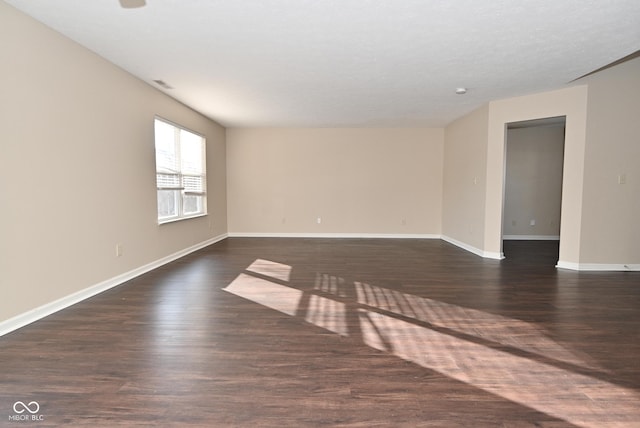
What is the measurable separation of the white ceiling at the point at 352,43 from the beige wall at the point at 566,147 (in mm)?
276

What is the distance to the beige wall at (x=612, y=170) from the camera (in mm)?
4219

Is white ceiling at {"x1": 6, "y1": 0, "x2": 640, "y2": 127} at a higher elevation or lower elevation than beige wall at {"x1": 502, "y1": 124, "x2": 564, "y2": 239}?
higher

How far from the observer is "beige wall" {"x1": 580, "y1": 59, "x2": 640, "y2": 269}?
4.22 metres

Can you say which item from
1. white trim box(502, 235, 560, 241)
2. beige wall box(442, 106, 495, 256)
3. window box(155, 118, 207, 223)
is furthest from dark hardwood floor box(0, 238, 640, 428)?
white trim box(502, 235, 560, 241)

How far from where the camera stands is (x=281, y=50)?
10.4 ft

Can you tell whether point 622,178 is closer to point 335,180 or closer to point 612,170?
point 612,170

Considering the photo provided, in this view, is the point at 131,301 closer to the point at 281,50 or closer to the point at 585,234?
the point at 281,50

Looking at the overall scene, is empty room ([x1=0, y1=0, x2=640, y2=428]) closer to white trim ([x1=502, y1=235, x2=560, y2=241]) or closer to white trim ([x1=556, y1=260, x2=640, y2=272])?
white trim ([x1=556, y1=260, x2=640, y2=272])

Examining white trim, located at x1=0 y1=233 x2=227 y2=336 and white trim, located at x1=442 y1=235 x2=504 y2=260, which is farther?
white trim, located at x1=442 y1=235 x2=504 y2=260

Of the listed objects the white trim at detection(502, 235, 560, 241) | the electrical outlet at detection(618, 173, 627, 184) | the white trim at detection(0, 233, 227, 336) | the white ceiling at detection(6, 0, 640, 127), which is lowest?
the white trim at detection(0, 233, 227, 336)

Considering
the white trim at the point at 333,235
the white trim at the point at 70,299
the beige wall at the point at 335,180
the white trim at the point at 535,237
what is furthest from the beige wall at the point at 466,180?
the white trim at the point at 70,299

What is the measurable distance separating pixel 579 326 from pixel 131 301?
4.00m

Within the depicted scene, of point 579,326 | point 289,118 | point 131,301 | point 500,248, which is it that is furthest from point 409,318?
point 289,118

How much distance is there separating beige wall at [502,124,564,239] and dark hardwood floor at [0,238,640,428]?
3385 millimetres
